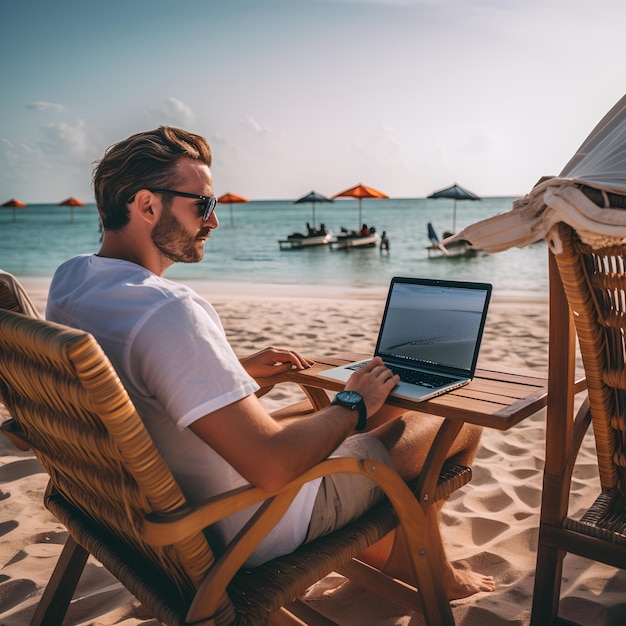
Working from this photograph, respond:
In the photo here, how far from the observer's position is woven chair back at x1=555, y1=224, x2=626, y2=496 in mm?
1459

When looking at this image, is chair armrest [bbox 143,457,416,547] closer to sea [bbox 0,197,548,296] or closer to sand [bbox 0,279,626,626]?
sand [bbox 0,279,626,626]

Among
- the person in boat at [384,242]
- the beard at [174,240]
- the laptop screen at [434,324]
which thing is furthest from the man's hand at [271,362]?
the person in boat at [384,242]

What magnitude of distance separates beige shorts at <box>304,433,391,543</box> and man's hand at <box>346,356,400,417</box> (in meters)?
0.12

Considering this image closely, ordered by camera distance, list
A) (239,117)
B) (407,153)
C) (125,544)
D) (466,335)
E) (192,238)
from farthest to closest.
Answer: (407,153) → (239,117) → (466,335) → (192,238) → (125,544)

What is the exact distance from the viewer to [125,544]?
1480 millimetres

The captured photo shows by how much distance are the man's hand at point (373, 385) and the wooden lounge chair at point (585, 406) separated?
1.51 feet

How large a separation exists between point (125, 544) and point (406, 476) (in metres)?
0.81

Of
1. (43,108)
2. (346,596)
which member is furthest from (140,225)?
(43,108)

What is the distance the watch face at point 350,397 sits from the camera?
151cm

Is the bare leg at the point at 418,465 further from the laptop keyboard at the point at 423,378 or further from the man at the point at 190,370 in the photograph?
the laptop keyboard at the point at 423,378

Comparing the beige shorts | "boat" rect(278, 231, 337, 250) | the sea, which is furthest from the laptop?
"boat" rect(278, 231, 337, 250)

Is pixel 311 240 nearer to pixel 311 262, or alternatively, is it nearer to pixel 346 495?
pixel 311 262

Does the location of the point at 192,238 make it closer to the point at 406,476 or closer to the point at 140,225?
the point at 140,225

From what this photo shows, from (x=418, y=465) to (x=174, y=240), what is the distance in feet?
3.23
